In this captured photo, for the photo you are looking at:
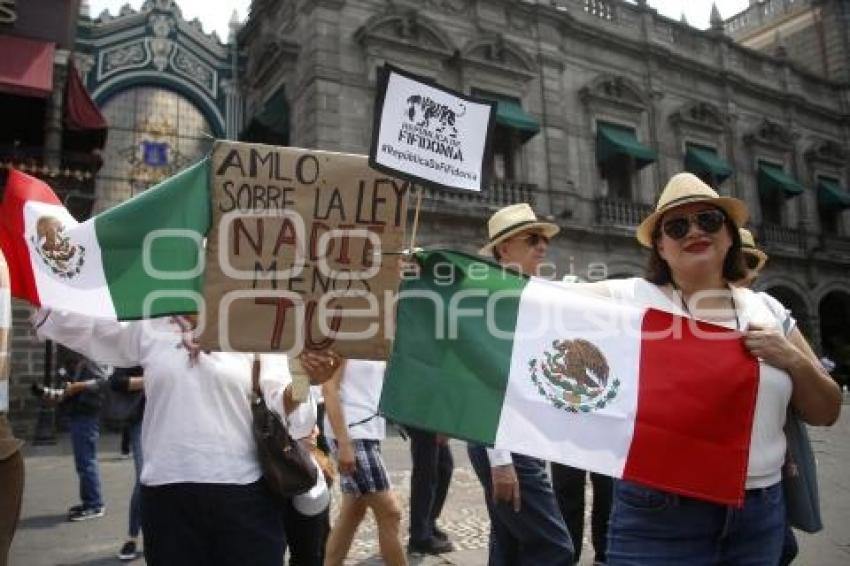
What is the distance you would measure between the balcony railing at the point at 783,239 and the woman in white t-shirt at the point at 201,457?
771 inches

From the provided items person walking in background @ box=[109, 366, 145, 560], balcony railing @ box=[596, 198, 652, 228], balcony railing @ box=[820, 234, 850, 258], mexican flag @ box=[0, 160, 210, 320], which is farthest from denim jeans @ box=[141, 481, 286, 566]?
balcony railing @ box=[820, 234, 850, 258]

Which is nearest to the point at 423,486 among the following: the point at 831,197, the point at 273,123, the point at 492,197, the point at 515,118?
the point at 492,197

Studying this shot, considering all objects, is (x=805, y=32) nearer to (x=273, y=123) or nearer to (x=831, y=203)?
(x=831, y=203)

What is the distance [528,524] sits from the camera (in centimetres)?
324

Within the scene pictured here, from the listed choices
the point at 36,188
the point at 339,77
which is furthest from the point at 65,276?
the point at 339,77

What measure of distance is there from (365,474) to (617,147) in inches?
572

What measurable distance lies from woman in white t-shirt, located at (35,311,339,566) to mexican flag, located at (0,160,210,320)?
0.15m

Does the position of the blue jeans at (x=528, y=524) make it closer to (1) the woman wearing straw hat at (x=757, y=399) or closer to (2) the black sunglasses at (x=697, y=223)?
(1) the woman wearing straw hat at (x=757, y=399)

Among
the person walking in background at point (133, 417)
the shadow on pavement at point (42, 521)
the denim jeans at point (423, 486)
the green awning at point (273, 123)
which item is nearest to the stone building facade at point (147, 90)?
the green awning at point (273, 123)

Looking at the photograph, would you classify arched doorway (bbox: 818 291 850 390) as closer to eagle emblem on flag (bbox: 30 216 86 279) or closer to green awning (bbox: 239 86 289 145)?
green awning (bbox: 239 86 289 145)

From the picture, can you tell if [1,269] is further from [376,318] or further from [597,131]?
[597,131]

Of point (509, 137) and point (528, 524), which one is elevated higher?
point (509, 137)

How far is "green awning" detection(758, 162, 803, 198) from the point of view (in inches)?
783

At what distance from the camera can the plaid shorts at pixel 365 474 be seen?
4000mm
